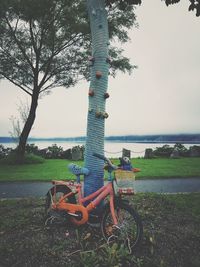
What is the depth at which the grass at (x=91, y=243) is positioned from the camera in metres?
3.50

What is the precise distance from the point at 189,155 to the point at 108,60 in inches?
661

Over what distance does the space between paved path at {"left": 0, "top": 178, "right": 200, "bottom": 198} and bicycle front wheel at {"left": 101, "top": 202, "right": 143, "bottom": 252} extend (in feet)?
12.6

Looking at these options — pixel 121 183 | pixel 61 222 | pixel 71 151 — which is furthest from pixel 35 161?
pixel 121 183

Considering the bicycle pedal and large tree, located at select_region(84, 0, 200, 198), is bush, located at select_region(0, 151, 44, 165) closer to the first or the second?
the bicycle pedal

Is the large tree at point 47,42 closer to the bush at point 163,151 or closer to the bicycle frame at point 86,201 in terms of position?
the bush at point 163,151

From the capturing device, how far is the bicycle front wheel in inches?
150

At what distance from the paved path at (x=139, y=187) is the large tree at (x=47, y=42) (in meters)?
7.12

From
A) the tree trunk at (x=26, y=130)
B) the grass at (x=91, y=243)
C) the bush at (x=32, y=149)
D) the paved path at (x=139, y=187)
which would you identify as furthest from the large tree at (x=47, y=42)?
the grass at (x=91, y=243)

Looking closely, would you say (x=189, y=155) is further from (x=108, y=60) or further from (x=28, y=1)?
(x=108, y=60)

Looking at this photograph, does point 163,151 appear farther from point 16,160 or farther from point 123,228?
point 123,228

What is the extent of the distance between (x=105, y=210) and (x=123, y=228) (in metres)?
0.39

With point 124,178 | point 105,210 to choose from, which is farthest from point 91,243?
point 124,178

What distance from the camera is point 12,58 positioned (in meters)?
16.1

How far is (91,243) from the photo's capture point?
407cm
